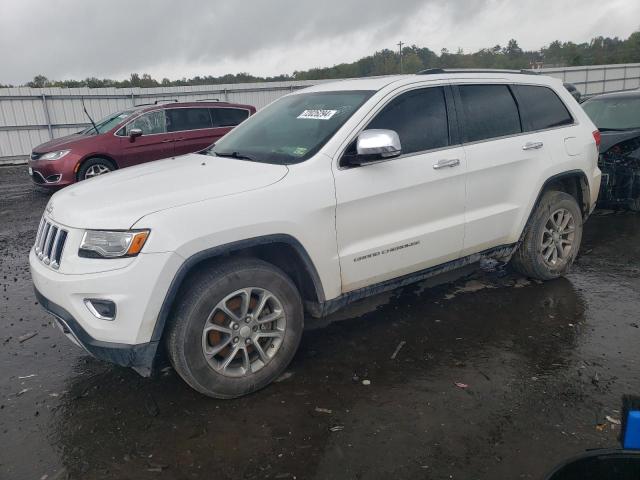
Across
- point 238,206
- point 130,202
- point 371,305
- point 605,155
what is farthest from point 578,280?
point 130,202

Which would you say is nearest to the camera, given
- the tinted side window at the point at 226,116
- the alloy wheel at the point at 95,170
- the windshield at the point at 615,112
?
the windshield at the point at 615,112

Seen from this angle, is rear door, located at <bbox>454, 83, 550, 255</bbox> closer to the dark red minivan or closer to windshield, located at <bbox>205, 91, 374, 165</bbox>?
windshield, located at <bbox>205, 91, 374, 165</bbox>

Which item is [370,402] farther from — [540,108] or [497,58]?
[497,58]

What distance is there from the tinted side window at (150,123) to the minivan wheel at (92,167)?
Answer: 0.75 meters

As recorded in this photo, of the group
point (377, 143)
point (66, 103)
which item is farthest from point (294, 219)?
point (66, 103)

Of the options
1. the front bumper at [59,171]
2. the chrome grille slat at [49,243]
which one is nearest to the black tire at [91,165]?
the front bumper at [59,171]

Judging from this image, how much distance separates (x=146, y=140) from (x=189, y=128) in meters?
0.93

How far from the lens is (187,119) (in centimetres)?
1037

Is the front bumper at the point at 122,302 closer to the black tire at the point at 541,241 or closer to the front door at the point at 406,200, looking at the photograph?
the front door at the point at 406,200

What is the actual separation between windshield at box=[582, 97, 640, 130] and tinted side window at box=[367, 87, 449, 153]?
4308 mm

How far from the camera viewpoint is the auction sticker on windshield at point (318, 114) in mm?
3602

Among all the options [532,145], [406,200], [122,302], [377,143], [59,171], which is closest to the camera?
[122,302]

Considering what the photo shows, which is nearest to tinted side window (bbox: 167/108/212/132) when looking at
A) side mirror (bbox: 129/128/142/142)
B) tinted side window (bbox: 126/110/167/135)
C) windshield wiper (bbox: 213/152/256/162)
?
tinted side window (bbox: 126/110/167/135)

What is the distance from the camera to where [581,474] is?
1573 millimetres
